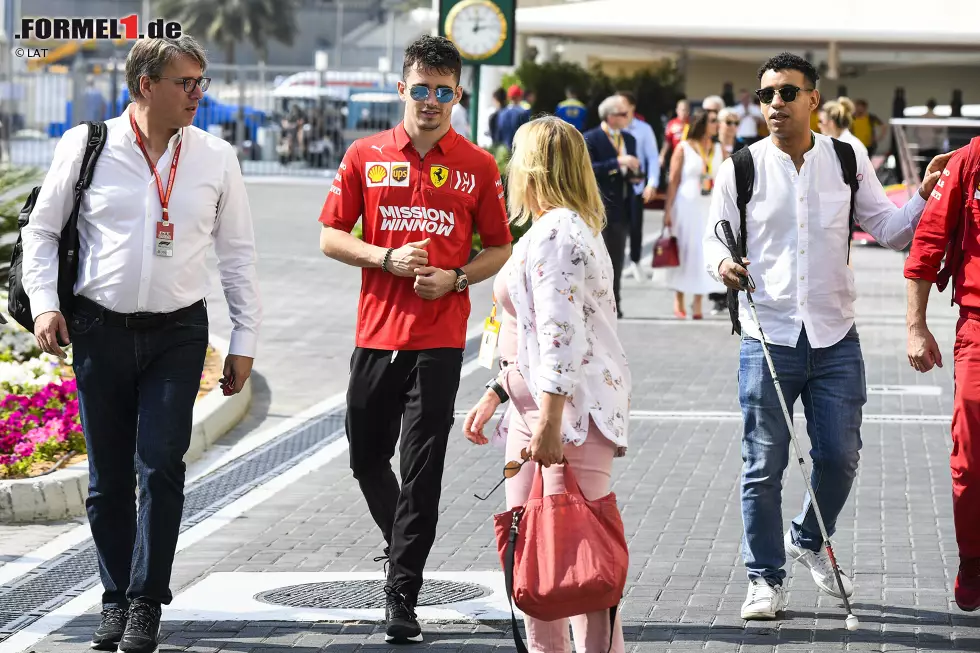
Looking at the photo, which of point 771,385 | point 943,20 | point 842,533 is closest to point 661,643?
point 771,385

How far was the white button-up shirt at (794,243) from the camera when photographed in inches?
229

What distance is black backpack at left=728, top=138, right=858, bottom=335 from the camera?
588cm

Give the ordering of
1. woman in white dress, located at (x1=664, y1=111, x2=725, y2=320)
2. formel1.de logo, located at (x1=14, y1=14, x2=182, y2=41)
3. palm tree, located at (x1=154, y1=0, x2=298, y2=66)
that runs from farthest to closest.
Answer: palm tree, located at (x1=154, y1=0, x2=298, y2=66) → woman in white dress, located at (x1=664, y1=111, x2=725, y2=320) → formel1.de logo, located at (x1=14, y1=14, x2=182, y2=41)

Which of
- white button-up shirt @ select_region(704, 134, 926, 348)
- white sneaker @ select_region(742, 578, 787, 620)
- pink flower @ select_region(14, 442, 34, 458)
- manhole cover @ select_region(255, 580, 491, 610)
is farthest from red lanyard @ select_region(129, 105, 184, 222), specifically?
pink flower @ select_region(14, 442, 34, 458)

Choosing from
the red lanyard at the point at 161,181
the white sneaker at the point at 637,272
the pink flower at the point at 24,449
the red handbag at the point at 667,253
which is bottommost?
the white sneaker at the point at 637,272

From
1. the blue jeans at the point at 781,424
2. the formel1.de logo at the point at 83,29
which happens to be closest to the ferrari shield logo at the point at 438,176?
the blue jeans at the point at 781,424

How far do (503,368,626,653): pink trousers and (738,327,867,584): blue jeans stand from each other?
48.5 inches

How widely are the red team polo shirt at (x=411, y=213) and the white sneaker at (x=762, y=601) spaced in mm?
1326

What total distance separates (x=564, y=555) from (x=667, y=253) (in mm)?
10145

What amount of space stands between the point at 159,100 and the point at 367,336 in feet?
3.47

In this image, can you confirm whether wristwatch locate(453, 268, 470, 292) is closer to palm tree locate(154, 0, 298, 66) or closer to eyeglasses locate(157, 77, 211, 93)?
eyeglasses locate(157, 77, 211, 93)

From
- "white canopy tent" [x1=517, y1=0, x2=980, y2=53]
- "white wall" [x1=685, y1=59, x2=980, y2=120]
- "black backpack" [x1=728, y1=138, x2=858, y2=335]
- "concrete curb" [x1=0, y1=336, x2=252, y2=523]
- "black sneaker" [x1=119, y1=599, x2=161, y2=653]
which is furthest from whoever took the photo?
"white wall" [x1=685, y1=59, x2=980, y2=120]

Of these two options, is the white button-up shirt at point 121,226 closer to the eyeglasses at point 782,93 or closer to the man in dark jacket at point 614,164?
the eyeglasses at point 782,93

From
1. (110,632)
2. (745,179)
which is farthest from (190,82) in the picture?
(745,179)
